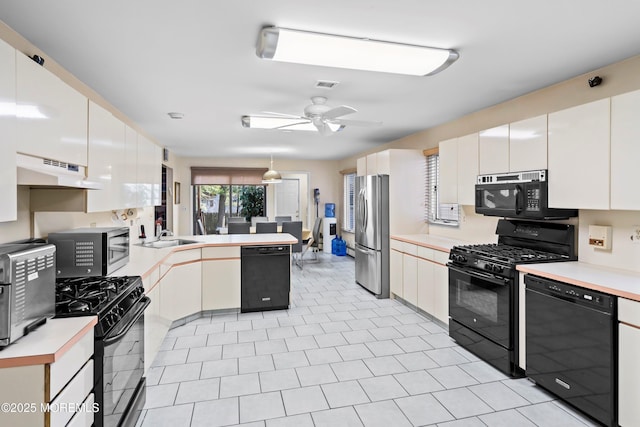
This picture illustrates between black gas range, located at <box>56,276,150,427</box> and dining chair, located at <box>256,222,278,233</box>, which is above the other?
dining chair, located at <box>256,222,278,233</box>

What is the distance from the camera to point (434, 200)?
4.80 m

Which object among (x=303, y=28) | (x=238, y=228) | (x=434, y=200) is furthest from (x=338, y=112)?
(x=238, y=228)

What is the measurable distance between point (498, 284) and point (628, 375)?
924 mm

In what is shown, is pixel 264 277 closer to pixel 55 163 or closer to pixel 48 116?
pixel 55 163

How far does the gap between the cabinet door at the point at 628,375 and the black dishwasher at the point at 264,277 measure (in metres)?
3.02

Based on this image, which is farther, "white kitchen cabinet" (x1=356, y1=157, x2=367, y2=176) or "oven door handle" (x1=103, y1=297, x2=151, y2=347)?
"white kitchen cabinet" (x1=356, y1=157, x2=367, y2=176)

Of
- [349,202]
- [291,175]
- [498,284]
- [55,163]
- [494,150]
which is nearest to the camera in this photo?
[55,163]

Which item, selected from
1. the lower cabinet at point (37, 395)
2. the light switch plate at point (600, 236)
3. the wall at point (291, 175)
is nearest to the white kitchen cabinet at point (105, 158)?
the lower cabinet at point (37, 395)

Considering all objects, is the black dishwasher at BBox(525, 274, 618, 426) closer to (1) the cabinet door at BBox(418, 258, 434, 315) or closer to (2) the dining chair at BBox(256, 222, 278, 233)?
(1) the cabinet door at BBox(418, 258, 434, 315)

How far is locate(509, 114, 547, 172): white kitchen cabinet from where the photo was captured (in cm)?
272

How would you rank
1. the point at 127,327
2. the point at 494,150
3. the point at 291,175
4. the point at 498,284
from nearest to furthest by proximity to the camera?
the point at 127,327, the point at 498,284, the point at 494,150, the point at 291,175

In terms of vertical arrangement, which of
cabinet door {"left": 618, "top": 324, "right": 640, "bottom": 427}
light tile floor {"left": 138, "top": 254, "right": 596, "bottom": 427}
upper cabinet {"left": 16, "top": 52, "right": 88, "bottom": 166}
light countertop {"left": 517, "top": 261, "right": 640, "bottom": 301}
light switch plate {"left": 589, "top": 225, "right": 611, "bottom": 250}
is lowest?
light tile floor {"left": 138, "top": 254, "right": 596, "bottom": 427}

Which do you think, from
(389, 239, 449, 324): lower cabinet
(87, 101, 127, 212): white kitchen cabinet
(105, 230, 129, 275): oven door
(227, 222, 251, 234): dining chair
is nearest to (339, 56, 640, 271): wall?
(389, 239, 449, 324): lower cabinet

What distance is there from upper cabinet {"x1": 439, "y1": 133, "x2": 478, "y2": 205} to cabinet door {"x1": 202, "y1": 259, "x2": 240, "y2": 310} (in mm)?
2565
